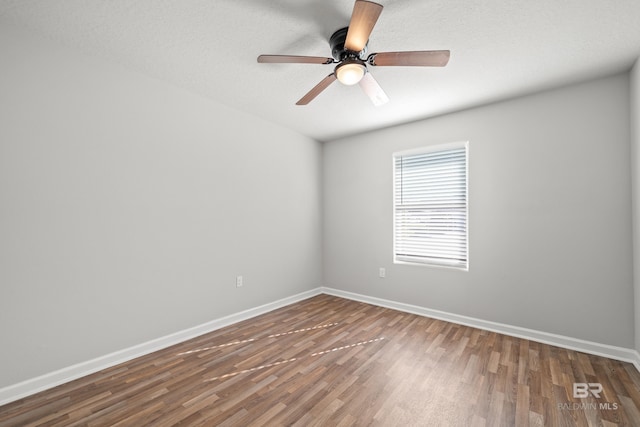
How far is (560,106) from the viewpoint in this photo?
8.77 ft

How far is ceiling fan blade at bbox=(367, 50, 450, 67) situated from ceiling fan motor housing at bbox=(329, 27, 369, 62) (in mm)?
109

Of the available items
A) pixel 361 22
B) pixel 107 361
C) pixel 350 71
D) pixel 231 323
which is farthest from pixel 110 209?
pixel 361 22

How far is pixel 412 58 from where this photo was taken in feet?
5.68

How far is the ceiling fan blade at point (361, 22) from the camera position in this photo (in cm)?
138

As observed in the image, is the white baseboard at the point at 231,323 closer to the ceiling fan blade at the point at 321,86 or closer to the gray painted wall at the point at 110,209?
the gray painted wall at the point at 110,209

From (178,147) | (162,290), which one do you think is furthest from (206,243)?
(178,147)

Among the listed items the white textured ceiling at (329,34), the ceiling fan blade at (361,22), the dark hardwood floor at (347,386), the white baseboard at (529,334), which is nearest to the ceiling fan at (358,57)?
the ceiling fan blade at (361,22)

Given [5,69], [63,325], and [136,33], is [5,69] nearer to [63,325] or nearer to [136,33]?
[136,33]

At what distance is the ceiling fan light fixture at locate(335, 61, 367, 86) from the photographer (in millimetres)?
1793

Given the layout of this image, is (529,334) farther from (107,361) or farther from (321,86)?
(107,361)

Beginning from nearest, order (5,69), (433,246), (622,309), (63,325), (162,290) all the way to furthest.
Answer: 1. (5,69)
2. (63,325)
3. (622,309)
4. (162,290)
5. (433,246)

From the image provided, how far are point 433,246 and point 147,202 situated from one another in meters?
3.27

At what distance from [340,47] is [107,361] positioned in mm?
3069

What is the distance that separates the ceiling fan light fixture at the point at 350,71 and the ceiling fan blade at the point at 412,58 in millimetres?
95
